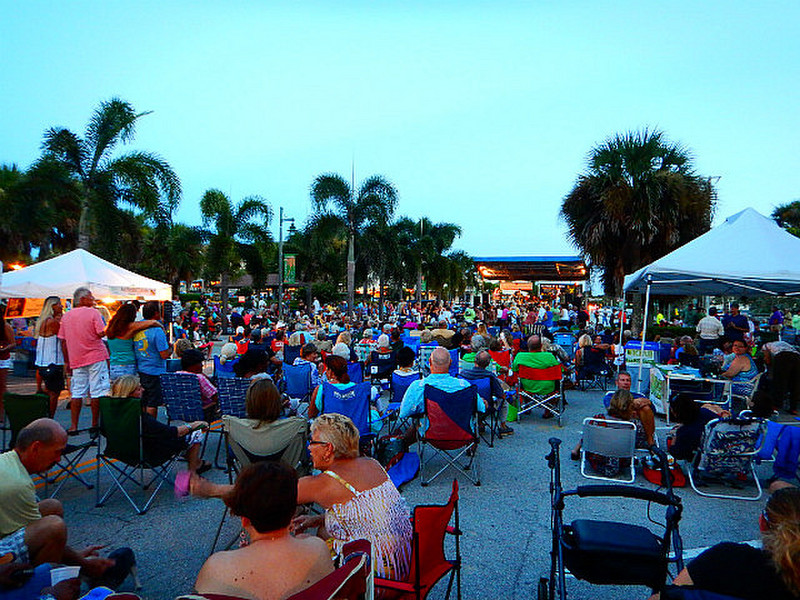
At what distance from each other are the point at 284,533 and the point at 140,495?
3.73m

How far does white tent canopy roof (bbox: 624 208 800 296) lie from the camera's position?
6.74m

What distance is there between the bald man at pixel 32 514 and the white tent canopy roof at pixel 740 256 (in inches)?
285

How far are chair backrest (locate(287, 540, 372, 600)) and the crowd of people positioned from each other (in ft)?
0.51

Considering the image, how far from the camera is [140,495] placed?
4.87 meters

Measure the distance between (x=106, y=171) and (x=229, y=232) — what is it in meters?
7.97

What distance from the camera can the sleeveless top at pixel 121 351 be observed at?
6160 millimetres

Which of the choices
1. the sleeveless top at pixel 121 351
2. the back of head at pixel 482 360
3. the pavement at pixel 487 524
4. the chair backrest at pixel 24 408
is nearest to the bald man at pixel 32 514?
the pavement at pixel 487 524

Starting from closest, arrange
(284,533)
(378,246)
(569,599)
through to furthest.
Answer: (284,533), (569,599), (378,246)

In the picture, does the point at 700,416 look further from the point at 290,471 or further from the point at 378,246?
the point at 378,246

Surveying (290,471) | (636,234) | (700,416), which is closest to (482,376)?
(700,416)

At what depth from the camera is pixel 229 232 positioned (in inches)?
938

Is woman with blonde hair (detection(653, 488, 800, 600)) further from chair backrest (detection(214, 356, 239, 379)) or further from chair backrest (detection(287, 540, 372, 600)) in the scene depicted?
chair backrest (detection(214, 356, 239, 379))

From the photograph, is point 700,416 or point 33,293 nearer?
point 700,416

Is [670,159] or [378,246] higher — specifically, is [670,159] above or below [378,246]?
above
